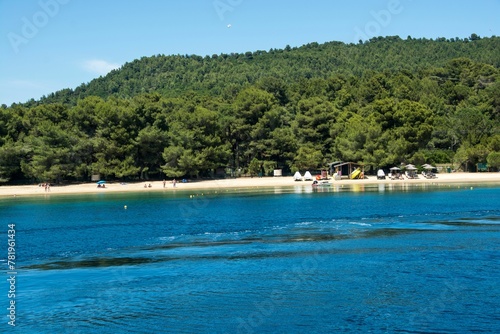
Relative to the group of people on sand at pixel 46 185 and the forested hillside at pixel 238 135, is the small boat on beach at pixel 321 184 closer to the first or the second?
the forested hillside at pixel 238 135

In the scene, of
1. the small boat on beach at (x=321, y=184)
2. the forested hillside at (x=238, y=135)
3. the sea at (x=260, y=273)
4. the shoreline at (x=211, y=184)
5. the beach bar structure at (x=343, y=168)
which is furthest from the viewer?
the beach bar structure at (x=343, y=168)

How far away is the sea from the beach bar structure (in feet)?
133

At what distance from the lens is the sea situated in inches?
739

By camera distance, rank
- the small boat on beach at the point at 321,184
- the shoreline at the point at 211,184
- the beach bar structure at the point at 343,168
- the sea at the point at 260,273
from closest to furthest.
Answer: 1. the sea at the point at 260,273
2. the shoreline at the point at 211,184
3. the small boat on beach at the point at 321,184
4. the beach bar structure at the point at 343,168

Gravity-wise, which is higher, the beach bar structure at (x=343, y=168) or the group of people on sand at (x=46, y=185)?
the beach bar structure at (x=343, y=168)

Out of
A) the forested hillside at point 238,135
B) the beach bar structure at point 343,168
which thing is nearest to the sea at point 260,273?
the forested hillside at point 238,135

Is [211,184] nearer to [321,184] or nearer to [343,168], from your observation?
[321,184]

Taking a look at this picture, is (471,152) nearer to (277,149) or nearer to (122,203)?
(277,149)

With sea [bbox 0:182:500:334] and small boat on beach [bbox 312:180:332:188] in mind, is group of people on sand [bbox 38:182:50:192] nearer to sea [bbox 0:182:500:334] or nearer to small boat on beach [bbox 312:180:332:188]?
sea [bbox 0:182:500:334]

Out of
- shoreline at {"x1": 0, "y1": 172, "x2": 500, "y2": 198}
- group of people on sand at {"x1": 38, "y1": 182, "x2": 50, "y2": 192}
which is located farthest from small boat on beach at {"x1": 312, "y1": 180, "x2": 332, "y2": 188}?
group of people on sand at {"x1": 38, "y1": 182, "x2": 50, "y2": 192}

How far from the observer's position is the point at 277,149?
306 ft

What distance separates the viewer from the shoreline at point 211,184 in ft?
272

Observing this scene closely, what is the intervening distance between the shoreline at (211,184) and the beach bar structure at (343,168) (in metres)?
2.46

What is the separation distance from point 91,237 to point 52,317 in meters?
19.1
